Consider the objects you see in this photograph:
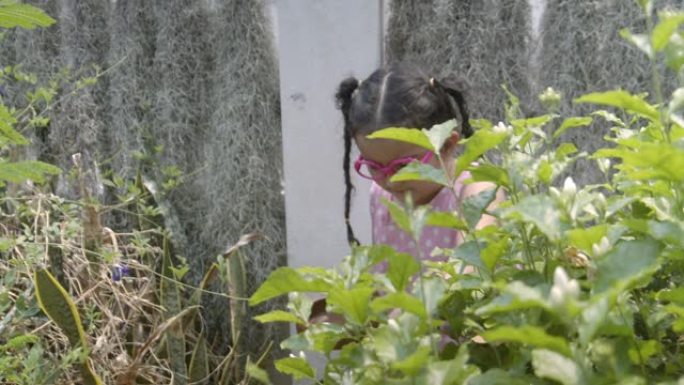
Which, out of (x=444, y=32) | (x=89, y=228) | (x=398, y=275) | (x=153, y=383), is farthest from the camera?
(x=444, y=32)

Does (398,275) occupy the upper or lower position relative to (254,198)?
upper

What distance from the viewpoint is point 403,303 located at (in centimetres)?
42

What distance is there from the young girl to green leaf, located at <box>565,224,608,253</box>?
87 centimetres

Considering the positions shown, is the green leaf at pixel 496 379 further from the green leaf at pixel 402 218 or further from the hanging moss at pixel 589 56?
the hanging moss at pixel 589 56

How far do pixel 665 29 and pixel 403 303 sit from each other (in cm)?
19

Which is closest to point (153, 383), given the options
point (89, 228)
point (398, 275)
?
point (89, 228)

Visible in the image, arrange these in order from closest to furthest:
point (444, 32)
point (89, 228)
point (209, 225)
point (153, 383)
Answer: point (89, 228) → point (153, 383) → point (444, 32) → point (209, 225)

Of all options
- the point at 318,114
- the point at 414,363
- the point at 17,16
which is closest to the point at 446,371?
the point at 414,363

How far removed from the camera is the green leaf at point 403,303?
0.41 m

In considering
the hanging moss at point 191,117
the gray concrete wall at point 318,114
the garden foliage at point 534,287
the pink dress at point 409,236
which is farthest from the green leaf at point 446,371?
the hanging moss at point 191,117

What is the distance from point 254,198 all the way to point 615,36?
1104mm

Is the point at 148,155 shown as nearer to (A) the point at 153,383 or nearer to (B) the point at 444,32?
(A) the point at 153,383

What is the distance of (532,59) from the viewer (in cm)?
210

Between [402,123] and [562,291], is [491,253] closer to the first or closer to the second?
[562,291]
